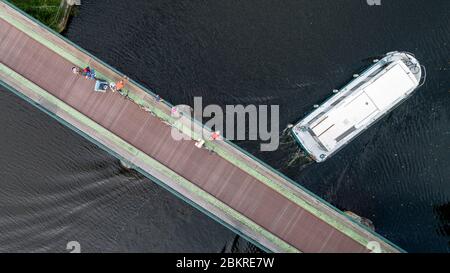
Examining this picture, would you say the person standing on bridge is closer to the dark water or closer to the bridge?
the bridge

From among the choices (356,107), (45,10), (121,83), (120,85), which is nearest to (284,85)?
(356,107)

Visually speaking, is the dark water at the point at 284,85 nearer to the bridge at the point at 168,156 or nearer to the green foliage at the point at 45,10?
the green foliage at the point at 45,10

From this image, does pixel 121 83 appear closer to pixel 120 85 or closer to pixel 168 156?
pixel 120 85

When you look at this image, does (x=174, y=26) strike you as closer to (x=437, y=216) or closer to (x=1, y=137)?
(x=1, y=137)

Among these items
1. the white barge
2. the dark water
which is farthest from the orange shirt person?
the white barge

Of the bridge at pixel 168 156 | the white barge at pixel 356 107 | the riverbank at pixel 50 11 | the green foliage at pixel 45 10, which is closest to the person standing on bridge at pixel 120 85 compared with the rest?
the bridge at pixel 168 156
